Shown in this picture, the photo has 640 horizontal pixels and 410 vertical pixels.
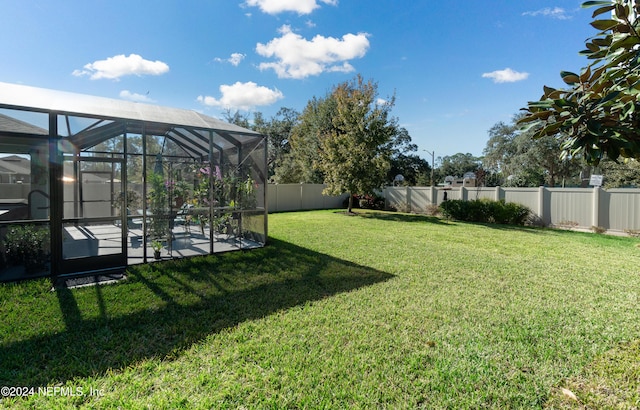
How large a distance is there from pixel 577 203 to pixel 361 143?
8476 mm

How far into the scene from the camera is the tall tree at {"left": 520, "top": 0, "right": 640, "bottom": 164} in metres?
1.61

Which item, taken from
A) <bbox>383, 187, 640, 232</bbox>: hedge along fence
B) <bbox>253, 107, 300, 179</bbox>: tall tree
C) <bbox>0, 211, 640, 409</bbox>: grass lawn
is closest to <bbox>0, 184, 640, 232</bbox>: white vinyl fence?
<bbox>383, 187, 640, 232</bbox>: hedge along fence

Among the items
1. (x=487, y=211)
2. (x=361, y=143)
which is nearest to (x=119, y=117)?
(x=361, y=143)

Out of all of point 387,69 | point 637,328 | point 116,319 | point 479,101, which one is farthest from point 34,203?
point 479,101

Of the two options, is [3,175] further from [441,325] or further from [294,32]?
[294,32]

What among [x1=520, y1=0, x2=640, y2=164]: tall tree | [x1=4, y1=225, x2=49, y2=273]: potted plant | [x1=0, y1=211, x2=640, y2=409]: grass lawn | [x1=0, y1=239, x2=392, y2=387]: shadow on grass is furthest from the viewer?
[x1=4, y1=225, x2=49, y2=273]: potted plant

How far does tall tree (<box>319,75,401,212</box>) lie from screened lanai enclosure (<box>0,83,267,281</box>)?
759 cm

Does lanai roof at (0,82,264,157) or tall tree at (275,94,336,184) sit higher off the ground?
tall tree at (275,94,336,184)

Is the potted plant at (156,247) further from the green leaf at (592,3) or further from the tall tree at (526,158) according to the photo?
the tall tree at (526,158)

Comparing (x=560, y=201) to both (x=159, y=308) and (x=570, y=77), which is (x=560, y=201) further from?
(x=159, y=308)

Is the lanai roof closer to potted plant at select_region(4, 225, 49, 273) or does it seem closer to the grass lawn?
potted plant at select_region(4, 225, 49, 273)

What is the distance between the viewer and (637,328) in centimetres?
315

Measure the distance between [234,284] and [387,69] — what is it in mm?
13524

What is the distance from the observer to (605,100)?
62.9 inches
